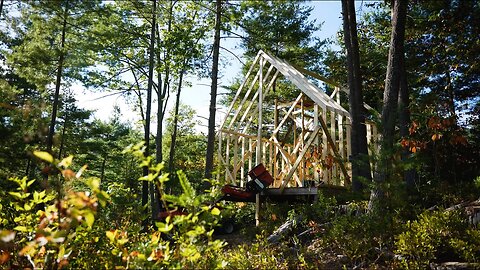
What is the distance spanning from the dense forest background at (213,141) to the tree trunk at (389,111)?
0.02 m

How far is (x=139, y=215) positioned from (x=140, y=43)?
1188 cm

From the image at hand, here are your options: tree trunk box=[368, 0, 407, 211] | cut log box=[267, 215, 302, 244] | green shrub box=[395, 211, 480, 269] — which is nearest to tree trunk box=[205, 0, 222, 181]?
cut log box=[267, 215, 302, 244]

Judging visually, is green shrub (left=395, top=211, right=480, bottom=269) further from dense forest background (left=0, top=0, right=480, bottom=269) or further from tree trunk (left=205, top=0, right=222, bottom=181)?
tree trunk (left=205, top=0, right=222, bottom=181)

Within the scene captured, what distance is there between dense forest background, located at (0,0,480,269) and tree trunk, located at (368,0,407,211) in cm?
2

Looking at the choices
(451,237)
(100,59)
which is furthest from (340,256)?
(100,59)

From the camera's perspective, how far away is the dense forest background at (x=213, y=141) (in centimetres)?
240

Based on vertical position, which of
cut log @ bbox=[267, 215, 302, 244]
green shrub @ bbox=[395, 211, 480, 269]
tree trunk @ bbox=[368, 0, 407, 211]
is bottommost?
cut log @ bbox=[267, 215, 302, 244]

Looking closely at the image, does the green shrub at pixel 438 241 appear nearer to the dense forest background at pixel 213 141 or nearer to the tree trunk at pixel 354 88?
the dense forest background at pixel 213 141

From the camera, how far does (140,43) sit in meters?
14.3

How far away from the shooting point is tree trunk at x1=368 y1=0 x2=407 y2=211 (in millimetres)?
4465

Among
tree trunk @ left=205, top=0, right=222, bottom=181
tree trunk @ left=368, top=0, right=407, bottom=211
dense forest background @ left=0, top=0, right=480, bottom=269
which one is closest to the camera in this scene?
dense forest background @ left=0, top=0, right=480, bottom=269

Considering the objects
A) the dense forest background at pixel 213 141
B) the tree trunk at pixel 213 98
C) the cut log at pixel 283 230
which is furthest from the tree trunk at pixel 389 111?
the tree trunk at pixel 213 98

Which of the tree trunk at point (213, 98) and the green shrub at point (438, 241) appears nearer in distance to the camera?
the green shrub at point (438, 241)

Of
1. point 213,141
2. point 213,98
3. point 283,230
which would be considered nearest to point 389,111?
point 283,230
